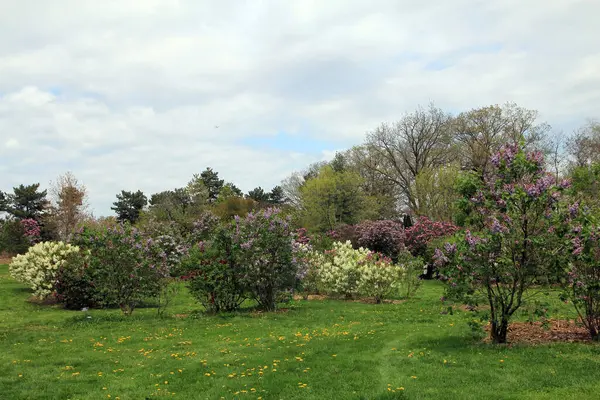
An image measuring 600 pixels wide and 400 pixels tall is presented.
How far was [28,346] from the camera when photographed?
10.5 meters

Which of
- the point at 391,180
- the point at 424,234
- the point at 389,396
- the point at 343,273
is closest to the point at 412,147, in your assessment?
the point at 391,180

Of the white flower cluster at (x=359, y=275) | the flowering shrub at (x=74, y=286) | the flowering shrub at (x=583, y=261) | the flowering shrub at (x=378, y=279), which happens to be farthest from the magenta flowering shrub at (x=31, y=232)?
the flowering shrub at (x=583, y=261)

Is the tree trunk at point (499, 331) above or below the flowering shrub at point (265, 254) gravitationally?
below

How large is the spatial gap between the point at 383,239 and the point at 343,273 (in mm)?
12223

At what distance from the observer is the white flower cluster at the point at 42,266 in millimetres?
19000

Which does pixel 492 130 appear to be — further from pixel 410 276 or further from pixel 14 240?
pixel 14 240

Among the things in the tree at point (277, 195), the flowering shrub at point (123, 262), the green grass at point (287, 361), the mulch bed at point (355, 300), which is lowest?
the mulch bed at point (355, 300)

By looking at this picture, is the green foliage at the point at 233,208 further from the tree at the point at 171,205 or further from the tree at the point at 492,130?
the tree at the point at 492,130

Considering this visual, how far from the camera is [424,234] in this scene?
98.6 ft

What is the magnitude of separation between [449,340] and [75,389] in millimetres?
6918

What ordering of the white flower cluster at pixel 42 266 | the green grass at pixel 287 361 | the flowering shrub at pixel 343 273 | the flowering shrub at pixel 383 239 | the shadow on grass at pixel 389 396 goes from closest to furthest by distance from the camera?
the shadow on grass at pixel 389 396 < the green grass at pixel 287 361 < the flowering shrub at pixel 343 273 < the white flower cluster at pixel 42 266 < the flowering shrub at pixel 383 239

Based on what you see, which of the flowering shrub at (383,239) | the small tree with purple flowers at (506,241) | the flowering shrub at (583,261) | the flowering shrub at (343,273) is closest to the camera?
the flowering shrub at (583,261)

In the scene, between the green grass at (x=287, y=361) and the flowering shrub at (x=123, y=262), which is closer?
the green grass at (x=287, y=361)

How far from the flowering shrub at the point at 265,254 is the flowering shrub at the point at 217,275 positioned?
331mm
